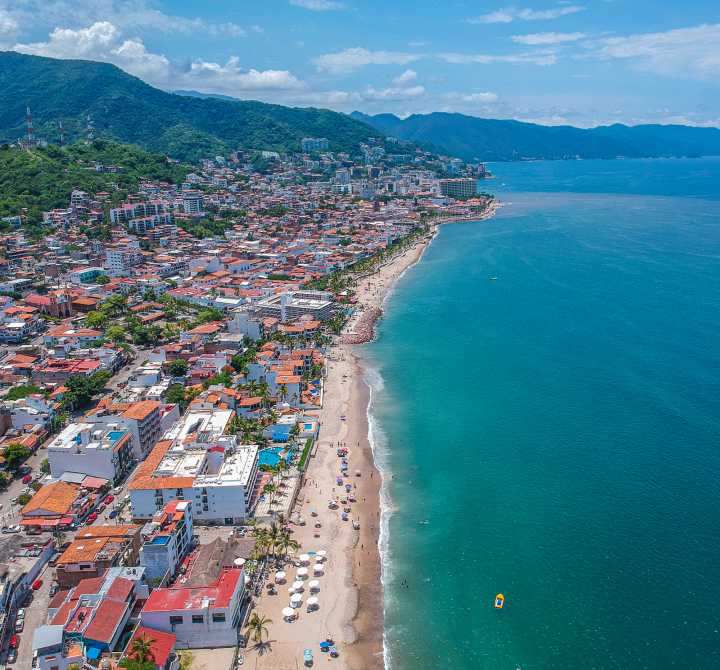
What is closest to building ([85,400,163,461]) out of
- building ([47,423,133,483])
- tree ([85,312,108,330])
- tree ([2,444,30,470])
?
building ([47,423,133,483])

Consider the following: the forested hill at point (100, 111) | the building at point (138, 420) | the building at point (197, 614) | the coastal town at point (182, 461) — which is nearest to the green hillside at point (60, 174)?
the coastal town at point (182, 461)

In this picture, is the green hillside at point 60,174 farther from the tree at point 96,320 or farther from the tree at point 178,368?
the tree at point 178,368

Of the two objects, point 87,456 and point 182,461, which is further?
point 87,456

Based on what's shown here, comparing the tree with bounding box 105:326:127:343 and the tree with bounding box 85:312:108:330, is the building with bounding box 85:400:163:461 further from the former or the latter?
A: the tree with bounding box 85:312:108:330

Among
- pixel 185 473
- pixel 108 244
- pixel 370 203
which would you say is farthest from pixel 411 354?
pixel 370 203

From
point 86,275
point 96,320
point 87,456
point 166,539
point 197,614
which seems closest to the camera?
point 197,614

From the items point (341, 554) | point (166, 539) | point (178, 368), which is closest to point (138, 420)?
point (178, 368)

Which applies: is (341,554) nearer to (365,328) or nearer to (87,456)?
(87,456)
